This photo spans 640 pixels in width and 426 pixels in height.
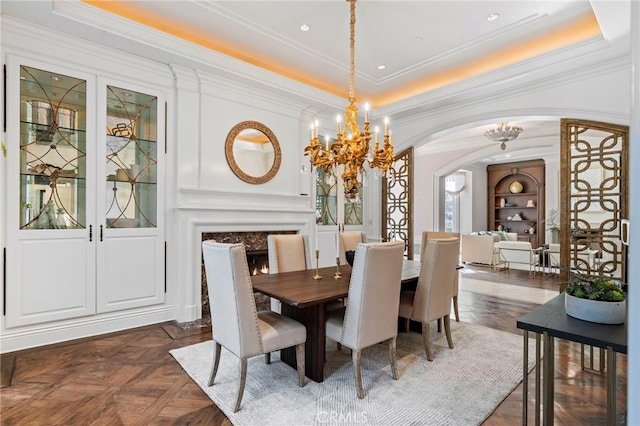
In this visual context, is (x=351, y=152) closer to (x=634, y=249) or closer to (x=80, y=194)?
(x=634, y=249)

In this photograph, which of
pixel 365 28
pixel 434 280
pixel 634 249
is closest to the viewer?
pixel 634 249

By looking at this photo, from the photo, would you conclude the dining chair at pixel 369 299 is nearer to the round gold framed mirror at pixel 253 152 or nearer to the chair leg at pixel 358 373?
the chair leg at pixel 358 373

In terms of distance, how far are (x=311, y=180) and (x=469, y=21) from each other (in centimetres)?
279

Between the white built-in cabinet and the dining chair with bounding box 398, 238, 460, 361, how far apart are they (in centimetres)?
275

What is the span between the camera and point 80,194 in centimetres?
324

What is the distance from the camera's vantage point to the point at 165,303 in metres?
3.72

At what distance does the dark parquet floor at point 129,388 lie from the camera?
201cm

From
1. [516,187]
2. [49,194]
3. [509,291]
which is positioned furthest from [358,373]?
[516,187]

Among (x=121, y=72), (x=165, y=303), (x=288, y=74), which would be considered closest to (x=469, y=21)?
(x=288, y=74)

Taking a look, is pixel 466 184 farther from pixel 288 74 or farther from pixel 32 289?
pixel 32 289

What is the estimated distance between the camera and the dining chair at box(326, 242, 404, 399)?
7.27 ft

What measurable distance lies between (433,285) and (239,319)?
161 centimetres

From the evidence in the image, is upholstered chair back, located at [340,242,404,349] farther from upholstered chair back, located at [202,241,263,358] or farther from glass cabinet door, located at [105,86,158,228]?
glass cabinet door, located at [105,86,158,228]

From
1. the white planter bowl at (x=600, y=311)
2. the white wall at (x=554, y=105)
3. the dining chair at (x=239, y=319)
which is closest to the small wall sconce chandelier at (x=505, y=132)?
the white wall at (x=554, y=105)
